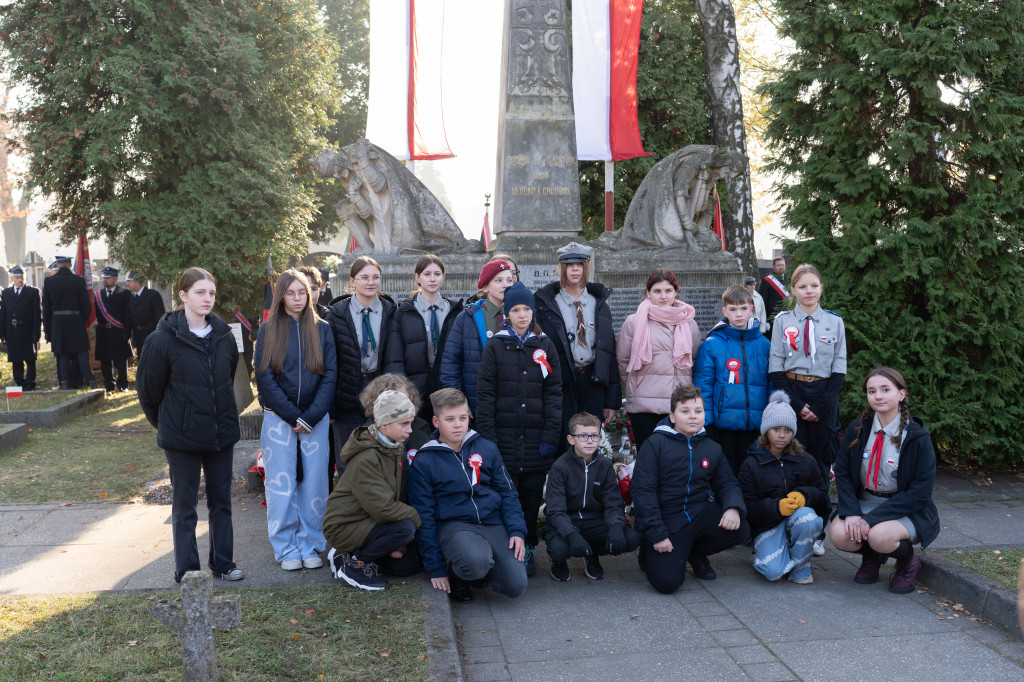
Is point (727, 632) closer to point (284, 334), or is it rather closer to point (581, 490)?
point (581, 490)

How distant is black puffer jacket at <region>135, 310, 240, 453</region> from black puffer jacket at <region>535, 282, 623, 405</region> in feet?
7.21

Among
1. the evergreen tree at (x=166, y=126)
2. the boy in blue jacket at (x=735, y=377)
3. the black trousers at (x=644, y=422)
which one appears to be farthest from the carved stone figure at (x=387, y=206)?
the evergreen tree at (x=166, y=126)

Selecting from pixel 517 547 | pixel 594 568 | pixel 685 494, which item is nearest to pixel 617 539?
pixel 594 568

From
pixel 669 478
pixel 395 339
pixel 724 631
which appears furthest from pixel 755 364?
pixel 395 339

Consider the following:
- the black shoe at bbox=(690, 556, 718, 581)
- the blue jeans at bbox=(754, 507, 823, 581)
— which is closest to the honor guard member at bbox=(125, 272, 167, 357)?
the black shoe at bbox=(690, 556, 718, 581)

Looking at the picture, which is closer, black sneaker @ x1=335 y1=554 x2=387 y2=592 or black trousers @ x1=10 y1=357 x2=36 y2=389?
black sneaker @ x1=335 y1=554 x2=387 y2=592

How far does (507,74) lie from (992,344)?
5.33 meters

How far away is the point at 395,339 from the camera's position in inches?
229

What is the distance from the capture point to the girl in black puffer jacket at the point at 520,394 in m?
5.32

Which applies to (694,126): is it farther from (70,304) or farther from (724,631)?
(724,631)

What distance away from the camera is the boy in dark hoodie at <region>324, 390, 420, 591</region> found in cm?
475

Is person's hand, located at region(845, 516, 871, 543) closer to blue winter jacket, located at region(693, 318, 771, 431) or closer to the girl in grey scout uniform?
the girl in grey scout uniform

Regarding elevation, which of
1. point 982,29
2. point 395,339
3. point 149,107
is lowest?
point 395,339

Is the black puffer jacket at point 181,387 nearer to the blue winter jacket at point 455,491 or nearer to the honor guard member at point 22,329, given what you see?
the blue winter jacket at point 455,491
